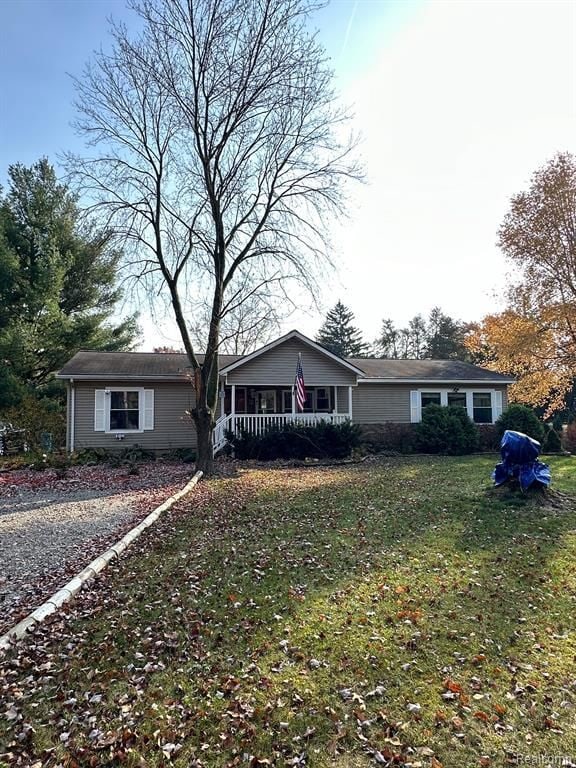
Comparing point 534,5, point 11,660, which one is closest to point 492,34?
point 534,5

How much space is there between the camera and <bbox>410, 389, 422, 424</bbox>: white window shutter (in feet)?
66.9

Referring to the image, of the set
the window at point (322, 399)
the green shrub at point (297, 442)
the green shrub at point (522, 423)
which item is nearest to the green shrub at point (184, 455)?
the green shrub at point (297, 442)

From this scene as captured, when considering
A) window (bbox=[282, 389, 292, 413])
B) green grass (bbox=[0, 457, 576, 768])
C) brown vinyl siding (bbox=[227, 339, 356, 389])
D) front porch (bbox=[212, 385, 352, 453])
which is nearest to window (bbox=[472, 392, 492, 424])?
front porch (bbox=[212, 385, 352, 453])

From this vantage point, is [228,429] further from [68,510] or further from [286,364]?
[68,510]

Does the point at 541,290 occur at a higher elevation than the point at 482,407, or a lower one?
higher

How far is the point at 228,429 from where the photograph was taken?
17.2 meters

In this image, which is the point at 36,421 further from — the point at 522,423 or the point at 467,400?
the point at 522,423

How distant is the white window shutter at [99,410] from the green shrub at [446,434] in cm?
1231

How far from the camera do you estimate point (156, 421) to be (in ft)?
59.4

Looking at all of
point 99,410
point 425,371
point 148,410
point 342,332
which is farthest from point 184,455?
point 342,332

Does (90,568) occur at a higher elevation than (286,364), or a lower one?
lower

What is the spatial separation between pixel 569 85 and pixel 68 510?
1381 centimetres

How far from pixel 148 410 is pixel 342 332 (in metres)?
36.0

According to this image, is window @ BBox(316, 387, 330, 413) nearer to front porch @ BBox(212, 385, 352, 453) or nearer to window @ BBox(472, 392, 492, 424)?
front porch @ BBox(212, 385, 352, 453)
